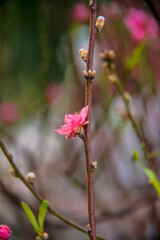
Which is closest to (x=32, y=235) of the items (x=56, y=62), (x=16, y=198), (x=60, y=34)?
(x=16, y=198)

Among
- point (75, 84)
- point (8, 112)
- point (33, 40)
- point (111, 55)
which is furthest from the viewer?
point (8, 112)

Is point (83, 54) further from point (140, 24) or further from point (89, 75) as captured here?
point (140, 24)

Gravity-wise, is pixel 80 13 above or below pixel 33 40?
above

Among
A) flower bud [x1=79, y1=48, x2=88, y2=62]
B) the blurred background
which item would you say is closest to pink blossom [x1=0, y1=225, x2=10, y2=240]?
flower bud [x1=79, y1=48, x2=88, y2=62]

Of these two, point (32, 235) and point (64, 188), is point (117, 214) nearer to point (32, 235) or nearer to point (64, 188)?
point (32, 235)

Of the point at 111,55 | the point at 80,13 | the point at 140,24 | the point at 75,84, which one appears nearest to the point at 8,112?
the point at 75,84

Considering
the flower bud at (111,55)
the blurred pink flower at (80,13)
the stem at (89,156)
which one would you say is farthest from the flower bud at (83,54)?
the blurred pink flower at (80,13)

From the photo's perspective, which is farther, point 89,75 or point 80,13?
point 80,13

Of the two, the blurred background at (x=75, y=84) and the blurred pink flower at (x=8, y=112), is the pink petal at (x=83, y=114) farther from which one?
the blurred pink flower at (x=8, y=112)
